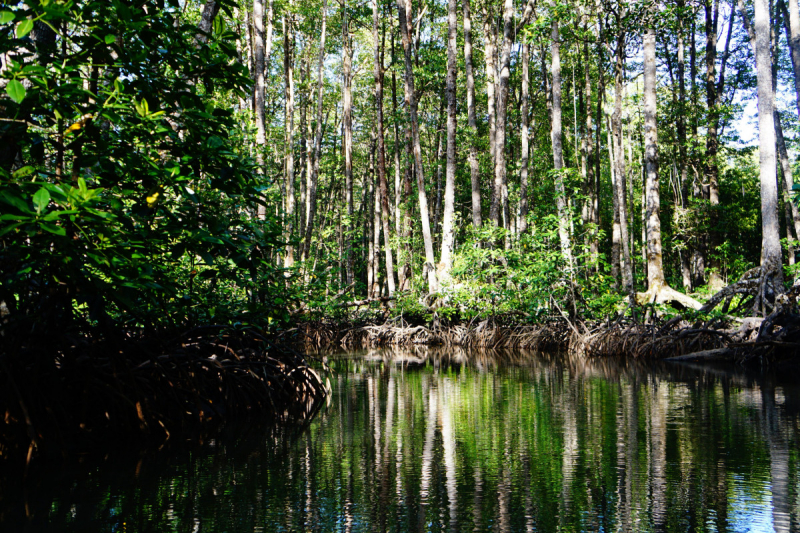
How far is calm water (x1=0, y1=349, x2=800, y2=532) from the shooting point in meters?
2.83

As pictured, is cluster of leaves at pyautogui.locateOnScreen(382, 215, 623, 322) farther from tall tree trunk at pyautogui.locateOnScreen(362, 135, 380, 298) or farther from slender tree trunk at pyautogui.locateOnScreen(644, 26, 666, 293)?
tall tree trunk at pyautogui.locateOnScreen(362, 135, 380, 298)

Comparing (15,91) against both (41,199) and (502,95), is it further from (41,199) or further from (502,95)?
(502,95)

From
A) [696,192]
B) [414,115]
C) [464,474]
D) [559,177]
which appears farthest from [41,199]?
[696,192]

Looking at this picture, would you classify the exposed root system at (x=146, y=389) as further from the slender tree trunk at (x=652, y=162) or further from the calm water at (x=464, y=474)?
the slender tree trunk at (x=652, y=162)

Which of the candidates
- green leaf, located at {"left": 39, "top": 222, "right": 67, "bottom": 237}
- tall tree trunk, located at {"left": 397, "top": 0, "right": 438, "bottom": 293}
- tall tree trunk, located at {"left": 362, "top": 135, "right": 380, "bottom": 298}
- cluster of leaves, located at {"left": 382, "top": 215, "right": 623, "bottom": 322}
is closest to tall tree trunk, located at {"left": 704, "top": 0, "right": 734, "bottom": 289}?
cluster of leaves, located at {"left": 382, "top": 215, "right": 623, "bottom": 322}

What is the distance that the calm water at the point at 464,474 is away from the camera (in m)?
2.83

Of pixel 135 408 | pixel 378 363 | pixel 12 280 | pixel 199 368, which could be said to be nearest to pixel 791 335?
pixel 378 363

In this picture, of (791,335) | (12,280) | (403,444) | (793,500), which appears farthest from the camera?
(791,335)

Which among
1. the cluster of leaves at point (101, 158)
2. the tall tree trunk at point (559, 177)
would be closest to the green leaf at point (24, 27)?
the cluster of leaves at point (101, 158)

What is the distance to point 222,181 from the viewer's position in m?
4.05

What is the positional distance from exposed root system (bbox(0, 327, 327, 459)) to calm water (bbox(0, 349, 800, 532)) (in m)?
0.38

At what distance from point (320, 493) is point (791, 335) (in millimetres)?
8345

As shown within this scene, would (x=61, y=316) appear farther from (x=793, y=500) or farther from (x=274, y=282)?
(x=274, y=282)

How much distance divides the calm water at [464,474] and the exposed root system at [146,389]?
1.23ft
